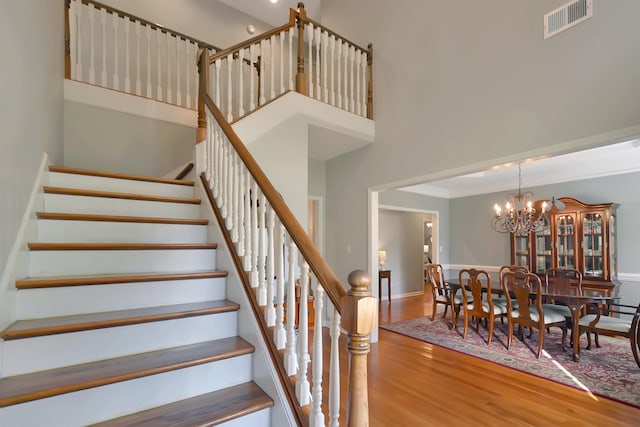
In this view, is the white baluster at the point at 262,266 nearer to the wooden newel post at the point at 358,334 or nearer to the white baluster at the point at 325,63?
the wooden newel post at the point at 358,334

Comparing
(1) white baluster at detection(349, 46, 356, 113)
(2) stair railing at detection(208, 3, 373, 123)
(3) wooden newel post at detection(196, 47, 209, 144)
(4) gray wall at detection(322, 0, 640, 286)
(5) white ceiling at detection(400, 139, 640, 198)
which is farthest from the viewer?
Result: (5) white ceiling at detection(400, 139, 640, 198)

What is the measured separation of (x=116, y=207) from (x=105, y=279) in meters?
0.78

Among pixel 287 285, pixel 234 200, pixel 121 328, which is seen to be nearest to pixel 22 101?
pixel 234 200

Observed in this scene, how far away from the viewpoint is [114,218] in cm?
198

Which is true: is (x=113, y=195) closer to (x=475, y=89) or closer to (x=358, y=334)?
(x=358, y=334)

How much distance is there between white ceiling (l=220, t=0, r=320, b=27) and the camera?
4.83m

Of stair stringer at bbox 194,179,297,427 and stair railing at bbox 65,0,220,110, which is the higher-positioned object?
stair railing at bbox 65,0,220,110

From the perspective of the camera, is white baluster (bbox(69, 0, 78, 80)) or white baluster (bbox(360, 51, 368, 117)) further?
white baluster (bbox(360, 51, 368, 117))

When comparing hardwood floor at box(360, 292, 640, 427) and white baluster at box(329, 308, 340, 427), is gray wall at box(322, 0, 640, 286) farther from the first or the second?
white baluster at box(329, 308, 340, 427)

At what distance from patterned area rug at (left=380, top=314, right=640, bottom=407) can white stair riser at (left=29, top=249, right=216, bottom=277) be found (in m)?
3.22

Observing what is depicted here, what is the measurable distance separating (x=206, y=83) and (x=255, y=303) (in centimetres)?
194

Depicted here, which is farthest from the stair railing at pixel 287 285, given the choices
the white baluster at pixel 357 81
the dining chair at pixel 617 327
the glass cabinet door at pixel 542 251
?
the glass cabinet door at pixel 542 251

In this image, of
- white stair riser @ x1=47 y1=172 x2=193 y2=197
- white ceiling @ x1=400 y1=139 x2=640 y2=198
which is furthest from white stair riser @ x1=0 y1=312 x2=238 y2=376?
white ceiling @ x1=400 y1=139 x2=640 y2=198

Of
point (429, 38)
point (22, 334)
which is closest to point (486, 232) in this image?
point (429, 38)
